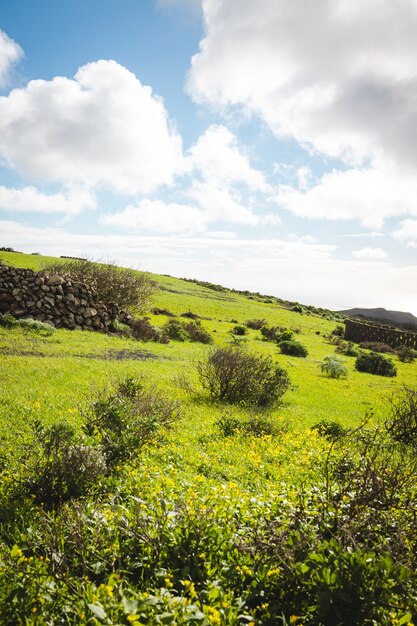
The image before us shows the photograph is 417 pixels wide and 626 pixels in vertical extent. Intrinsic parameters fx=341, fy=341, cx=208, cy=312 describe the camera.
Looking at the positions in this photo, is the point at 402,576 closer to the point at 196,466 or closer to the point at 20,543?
the point at 20,543

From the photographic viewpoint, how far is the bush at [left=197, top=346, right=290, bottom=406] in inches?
592

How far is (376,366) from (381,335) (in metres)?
21.7

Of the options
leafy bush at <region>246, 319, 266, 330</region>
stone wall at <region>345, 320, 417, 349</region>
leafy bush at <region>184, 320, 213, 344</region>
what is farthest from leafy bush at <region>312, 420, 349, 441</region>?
stone wall at <region>345, 320, 417, 349</region>

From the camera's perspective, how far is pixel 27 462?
6289mm

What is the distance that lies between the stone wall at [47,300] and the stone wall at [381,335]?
37.9 metres

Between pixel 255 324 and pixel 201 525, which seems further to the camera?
pixel 255 324

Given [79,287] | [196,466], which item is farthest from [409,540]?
[79,287]

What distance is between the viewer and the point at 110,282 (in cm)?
3228

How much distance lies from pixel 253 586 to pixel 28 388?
10312mm

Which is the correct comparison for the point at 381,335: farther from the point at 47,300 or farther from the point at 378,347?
the point at 47,300

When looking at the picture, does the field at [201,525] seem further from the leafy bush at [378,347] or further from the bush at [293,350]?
the leafy bush at [378,347]

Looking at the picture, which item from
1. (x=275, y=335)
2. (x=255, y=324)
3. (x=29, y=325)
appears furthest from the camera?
(x=255, y=324)

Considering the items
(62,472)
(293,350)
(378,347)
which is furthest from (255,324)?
(62,472)

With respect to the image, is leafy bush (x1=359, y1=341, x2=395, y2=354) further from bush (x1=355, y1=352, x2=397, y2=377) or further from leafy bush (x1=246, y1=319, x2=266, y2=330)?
bush (x1=355, y1=352, x2=397, y2=377)
